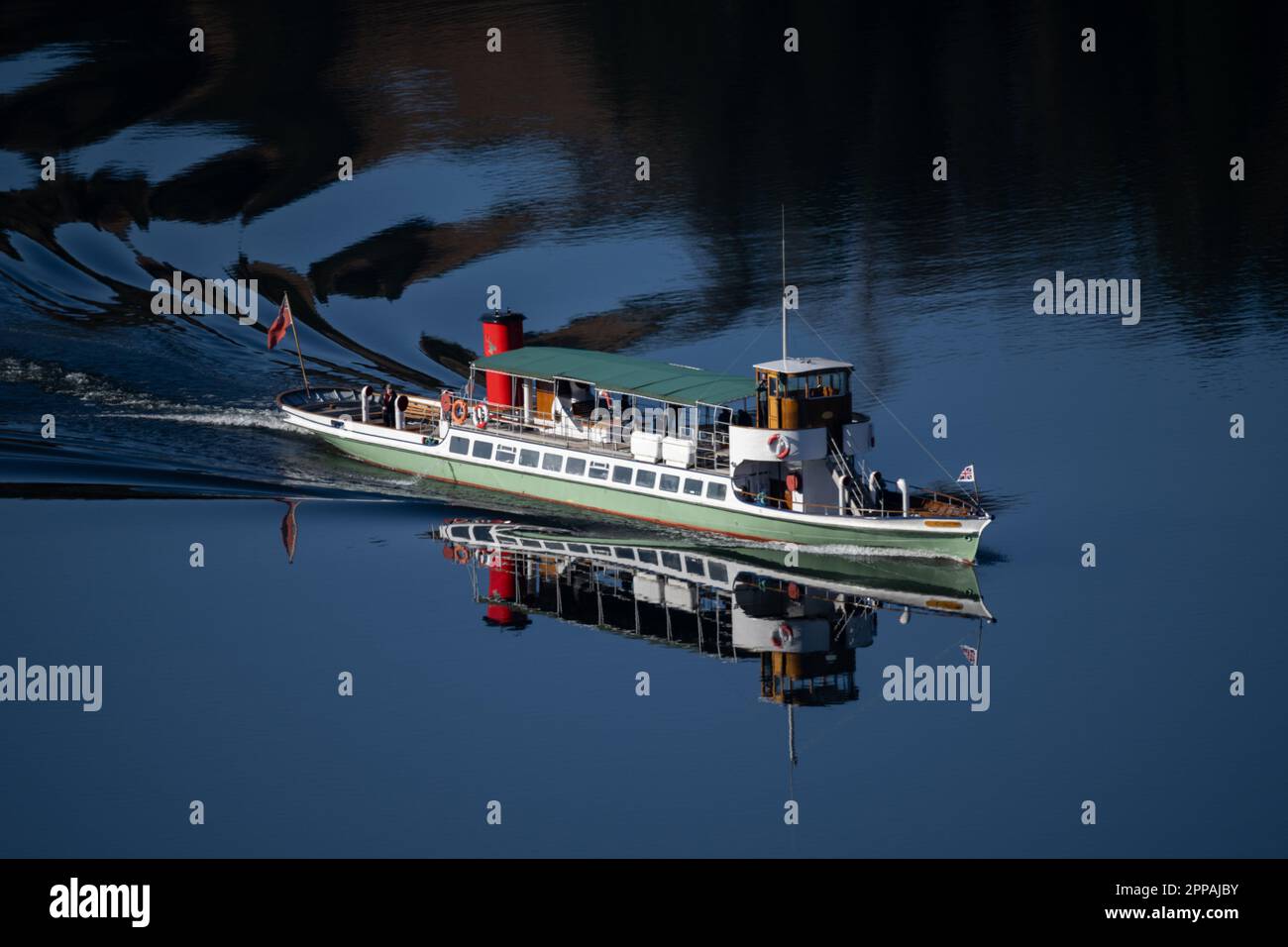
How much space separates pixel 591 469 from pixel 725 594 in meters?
14.1

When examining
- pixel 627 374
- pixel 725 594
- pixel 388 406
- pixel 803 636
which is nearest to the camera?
pixel 803 636

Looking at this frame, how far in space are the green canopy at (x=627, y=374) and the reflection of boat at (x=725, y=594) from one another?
6910mm

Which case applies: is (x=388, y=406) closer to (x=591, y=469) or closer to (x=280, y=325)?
(x=280, y=325)

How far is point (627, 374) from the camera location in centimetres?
9350

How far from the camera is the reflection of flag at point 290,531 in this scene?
86375mm

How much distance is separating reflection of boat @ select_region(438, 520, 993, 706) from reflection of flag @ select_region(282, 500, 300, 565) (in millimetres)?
6847

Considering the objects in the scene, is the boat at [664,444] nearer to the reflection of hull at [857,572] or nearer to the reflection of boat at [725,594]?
the reflection of hull at [857,572]

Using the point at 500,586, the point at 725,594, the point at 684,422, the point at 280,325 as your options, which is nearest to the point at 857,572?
the point at 725,594

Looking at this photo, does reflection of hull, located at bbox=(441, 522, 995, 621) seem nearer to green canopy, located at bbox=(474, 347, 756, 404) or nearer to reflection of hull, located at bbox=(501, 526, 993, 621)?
reflection of hull, located at bbox=(501, 526, 993, 621)

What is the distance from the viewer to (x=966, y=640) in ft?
245

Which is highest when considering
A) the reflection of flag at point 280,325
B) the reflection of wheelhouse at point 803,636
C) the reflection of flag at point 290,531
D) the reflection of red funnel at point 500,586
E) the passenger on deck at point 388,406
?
the reflection of flag at point 280,325

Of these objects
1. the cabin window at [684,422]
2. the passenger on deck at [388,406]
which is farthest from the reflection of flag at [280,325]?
the cabin window at [684,422]

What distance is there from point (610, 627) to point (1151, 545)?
2319 centimetres

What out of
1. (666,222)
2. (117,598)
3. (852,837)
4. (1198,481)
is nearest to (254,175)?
(666,222)
